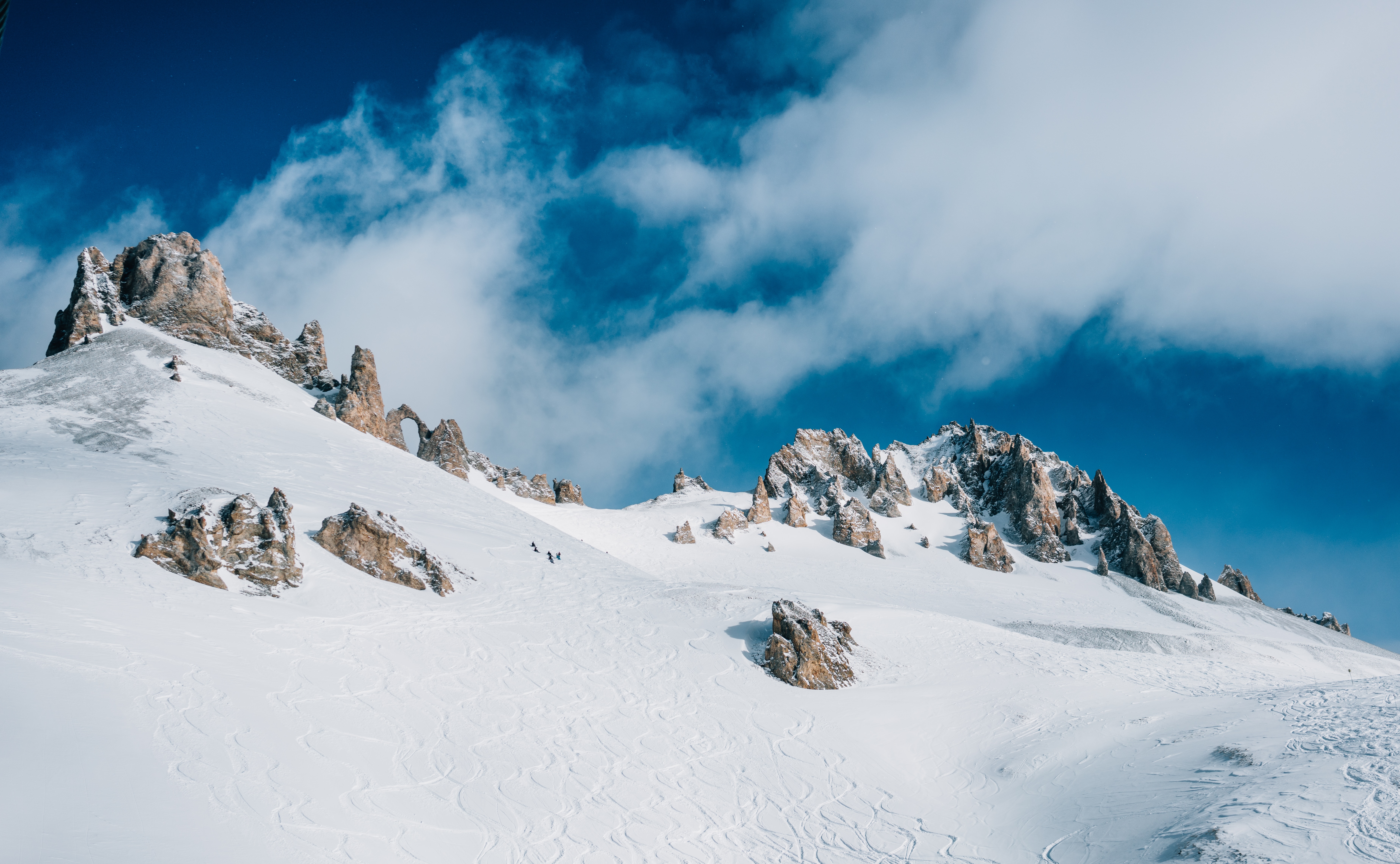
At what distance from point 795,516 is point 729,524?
8.66m

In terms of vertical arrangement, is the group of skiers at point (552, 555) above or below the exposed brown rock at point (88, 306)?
below

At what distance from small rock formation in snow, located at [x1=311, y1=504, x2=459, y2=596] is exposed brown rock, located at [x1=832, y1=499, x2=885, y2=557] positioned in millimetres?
51006

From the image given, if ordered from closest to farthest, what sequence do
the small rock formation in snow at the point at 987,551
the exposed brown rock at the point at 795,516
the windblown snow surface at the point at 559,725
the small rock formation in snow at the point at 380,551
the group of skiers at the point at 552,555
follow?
the windblown snow surface at the point at 559,725 < the small rock formation in snow at the point at 380,551 < the group of skiers at the point at 552,555 < the small rock formation in snow at the point at 987,551 < the exposed brown rock at the point at 795,516

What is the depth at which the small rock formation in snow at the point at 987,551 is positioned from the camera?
6794 centimetres

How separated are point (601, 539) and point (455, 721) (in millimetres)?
50481

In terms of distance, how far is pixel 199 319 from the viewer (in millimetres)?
61031

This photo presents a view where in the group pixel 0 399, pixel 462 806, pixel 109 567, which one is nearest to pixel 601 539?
pixel 0 399

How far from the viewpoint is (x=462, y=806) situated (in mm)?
12898

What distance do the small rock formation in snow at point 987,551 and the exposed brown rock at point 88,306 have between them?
81570 mm

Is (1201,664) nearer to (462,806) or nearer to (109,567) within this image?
(462,806)

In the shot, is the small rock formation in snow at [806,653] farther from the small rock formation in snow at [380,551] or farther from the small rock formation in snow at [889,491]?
the small rock formation in snow at [889,491]

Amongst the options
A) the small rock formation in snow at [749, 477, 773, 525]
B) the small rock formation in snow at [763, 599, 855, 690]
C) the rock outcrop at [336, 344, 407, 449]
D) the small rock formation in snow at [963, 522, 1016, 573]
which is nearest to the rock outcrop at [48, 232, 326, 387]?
the rock outcrop at [336, 344, 407, 449]

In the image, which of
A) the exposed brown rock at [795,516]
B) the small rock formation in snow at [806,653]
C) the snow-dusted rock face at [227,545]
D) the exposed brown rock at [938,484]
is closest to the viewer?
the snow-dusted rock face at [227,545]

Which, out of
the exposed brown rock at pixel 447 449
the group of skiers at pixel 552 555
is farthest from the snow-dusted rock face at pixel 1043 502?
the exposed brown rock at pixel 447 449
